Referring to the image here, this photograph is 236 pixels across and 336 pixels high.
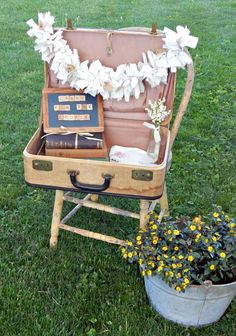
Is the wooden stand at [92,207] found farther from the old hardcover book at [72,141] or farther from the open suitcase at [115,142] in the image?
the old hardcover book at [72,141]

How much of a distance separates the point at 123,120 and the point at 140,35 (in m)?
0.44

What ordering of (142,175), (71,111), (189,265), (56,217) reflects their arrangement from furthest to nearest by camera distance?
(56,217) → (71,111) → (142,175) → (189,265)

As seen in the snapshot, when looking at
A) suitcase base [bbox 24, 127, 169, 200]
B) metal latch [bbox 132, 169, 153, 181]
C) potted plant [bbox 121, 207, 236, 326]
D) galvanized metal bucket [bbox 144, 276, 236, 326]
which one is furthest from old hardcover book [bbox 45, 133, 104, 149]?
galvanized metal bucket [bbox 144, 276, 236, 326]

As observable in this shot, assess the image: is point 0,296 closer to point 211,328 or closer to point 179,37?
point 211,328

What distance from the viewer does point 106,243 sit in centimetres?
273

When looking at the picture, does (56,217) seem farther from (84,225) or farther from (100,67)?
(100,67)

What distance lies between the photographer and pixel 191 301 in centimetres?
208

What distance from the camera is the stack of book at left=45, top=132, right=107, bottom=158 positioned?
242cm

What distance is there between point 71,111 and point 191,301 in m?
1.09

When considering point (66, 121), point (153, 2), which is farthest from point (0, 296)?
point (153, 2)

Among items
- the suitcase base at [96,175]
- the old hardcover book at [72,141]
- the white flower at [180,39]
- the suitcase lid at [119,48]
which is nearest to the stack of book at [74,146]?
the old hardcover book at [72,141]

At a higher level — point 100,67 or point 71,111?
point 100,67

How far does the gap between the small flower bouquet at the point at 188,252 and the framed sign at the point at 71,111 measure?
0.65m

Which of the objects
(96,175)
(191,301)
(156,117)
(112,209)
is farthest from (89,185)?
(191,301)
